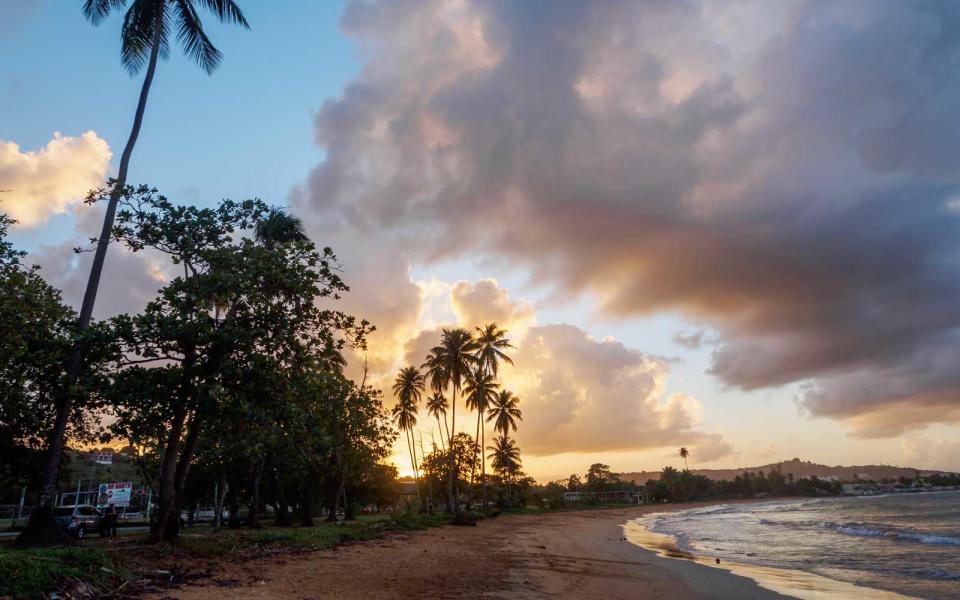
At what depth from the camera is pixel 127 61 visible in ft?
68.3

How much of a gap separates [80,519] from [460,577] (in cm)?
2427

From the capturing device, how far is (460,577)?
15.1m

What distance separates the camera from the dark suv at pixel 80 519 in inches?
1067

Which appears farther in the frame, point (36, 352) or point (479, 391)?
point (479, 391)

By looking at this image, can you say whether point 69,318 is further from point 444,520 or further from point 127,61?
point 444,520

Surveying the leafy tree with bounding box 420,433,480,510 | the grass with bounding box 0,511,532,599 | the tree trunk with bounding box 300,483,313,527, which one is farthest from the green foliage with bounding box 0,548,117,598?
the leafy tree with bounding box 420,433,480,510

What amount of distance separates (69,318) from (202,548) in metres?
9.81

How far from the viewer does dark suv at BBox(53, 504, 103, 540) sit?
88.9 ft

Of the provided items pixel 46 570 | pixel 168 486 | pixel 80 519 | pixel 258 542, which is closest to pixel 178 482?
pixel 168 486

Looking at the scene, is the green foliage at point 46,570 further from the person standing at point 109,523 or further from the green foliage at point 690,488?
the green foliage at point 690,488

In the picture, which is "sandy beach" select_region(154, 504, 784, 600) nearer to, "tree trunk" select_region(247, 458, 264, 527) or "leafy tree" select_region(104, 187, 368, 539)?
"leafy tree" select_region(104, 187, 368, 539)

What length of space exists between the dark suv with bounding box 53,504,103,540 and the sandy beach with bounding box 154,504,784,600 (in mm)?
15047

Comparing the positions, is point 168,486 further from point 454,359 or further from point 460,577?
point 454,359

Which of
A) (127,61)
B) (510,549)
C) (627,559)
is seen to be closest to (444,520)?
(510,549)
